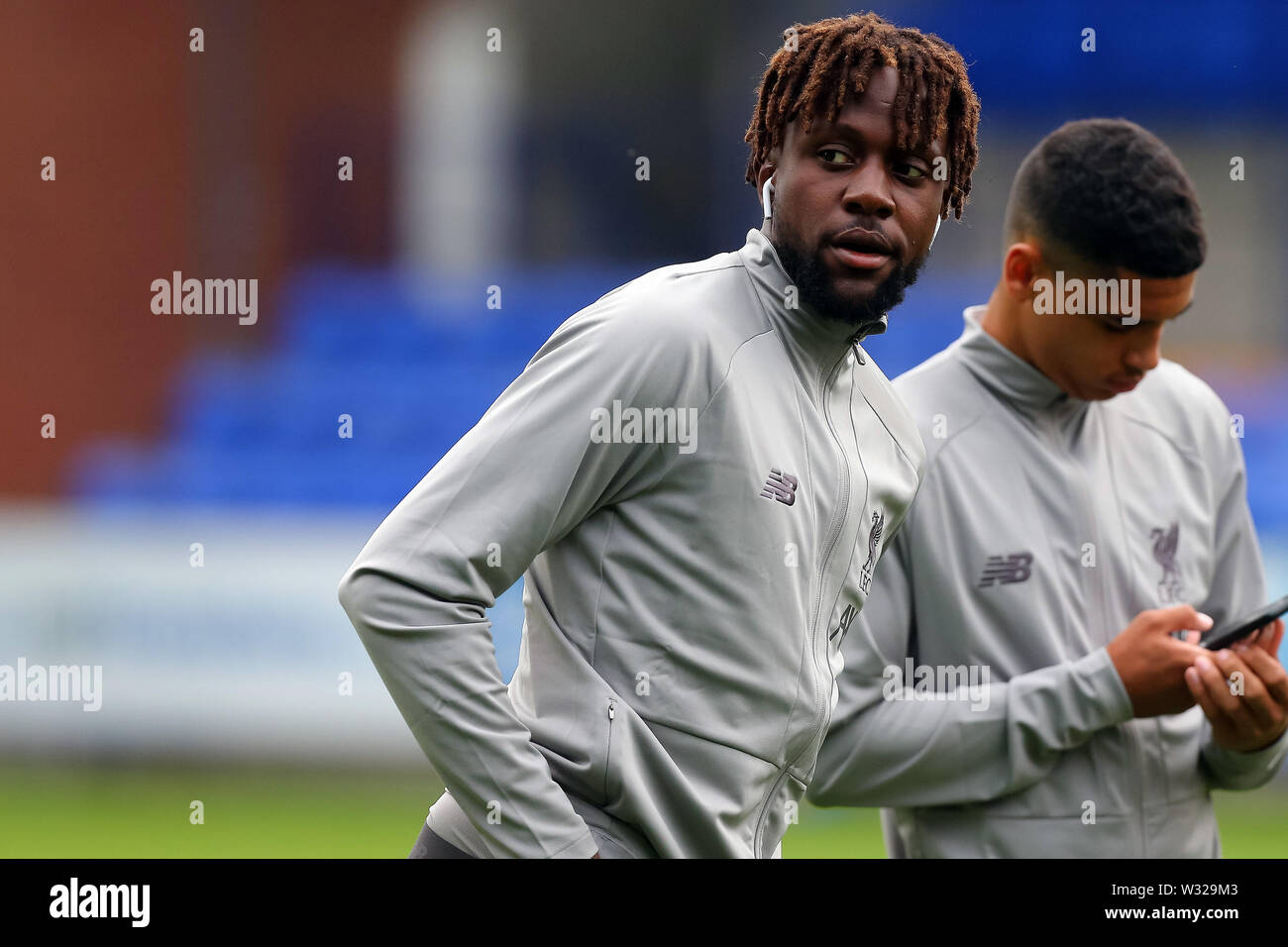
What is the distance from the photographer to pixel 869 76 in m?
2.17

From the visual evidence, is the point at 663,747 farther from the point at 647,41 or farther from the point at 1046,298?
the point at 647,41

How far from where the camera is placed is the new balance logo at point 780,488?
2072 mm

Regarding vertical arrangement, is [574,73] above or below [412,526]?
above

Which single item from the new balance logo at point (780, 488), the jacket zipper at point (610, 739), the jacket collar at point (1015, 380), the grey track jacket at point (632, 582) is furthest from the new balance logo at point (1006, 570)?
the jacket zipper at point (610, 739)

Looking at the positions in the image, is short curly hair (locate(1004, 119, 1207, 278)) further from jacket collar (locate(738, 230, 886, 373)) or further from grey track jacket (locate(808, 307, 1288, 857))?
jacket collar (locate(738, 230, 886, 373))

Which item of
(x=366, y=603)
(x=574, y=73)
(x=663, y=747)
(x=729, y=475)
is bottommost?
(x=663, y=747)

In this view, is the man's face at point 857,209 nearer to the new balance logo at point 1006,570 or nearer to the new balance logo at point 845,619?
the new balance logo at point 845,619

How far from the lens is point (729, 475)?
2.04m

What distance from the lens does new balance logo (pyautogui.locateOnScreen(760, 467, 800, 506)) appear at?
207cm

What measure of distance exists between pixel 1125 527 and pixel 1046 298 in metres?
0.46

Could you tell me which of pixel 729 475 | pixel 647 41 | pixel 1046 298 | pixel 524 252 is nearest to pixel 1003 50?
pixel 647 41

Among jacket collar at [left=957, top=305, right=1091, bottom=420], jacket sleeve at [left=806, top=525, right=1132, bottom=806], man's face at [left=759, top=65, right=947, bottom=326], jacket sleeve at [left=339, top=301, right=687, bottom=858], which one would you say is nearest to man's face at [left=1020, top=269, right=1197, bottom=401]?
jacket collar at [left=957, top=305, right=1091, bottom=420]

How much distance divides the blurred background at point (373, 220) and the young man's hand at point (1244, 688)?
5.13 meters
